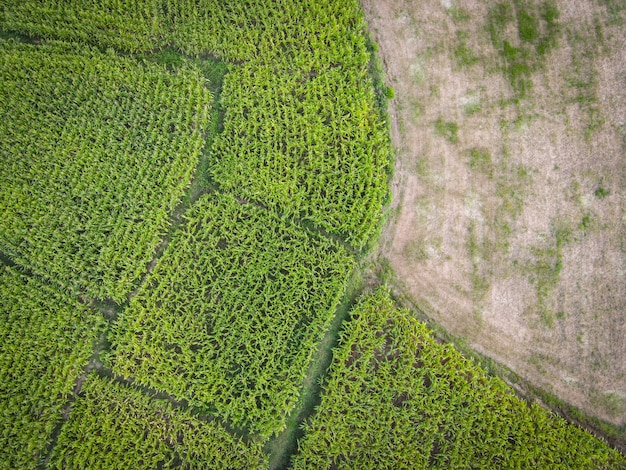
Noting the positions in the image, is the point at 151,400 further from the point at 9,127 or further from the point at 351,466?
the point at 9,127

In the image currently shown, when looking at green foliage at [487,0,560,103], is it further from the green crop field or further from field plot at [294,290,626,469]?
field plot at [294,290,626,469]

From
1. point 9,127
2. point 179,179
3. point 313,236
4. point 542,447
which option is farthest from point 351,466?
point 9,127

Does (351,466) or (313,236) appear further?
(313,236)

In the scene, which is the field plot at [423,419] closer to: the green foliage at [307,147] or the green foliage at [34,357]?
the green foliage at [307,147]

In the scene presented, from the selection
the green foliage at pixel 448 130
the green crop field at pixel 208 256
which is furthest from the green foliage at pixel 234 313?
the green foliage at pixel 448 130


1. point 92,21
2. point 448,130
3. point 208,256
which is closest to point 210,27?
point 92,21

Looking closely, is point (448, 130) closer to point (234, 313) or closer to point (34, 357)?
point (234, 313)
